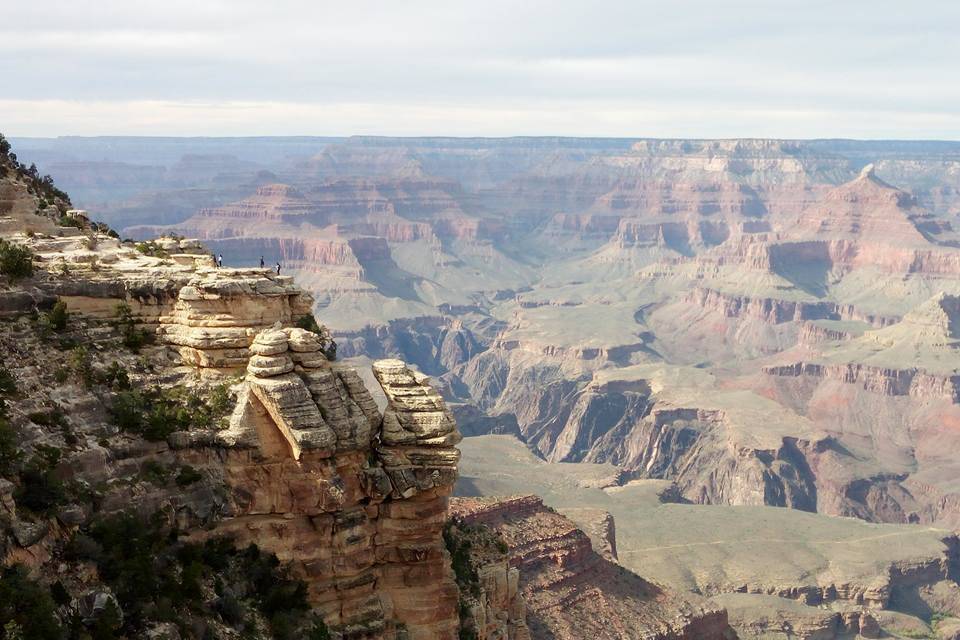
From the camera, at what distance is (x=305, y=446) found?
88.0 feet

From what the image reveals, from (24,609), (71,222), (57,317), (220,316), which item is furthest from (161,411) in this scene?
(71,222)

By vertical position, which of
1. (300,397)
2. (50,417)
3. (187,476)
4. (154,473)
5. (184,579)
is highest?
(300,397)

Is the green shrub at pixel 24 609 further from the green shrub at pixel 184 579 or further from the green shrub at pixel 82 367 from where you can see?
the green shrub at pixel 82 367

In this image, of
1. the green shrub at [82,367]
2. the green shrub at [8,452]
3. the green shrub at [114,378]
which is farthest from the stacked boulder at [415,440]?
the green shrub at [8,452]

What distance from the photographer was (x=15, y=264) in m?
29.0

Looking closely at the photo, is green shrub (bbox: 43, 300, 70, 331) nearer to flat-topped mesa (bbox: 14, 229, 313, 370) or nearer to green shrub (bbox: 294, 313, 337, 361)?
flat-topped mesa (bbox: 14, 229, 313, 370)

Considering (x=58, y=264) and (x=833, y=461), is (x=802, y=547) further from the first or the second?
(x=58, y=264)

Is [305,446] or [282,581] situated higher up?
[305,446]

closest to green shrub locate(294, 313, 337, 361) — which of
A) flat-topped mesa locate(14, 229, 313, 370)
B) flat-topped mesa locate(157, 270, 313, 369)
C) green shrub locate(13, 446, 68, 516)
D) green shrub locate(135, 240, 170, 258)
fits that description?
flat-topped mesa locate(14, 229, 313, 370)

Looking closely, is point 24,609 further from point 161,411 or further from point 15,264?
point 15,264

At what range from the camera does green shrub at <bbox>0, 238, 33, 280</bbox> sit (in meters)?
28.8

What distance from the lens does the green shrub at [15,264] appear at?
2883cm

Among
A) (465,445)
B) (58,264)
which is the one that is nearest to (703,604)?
(58,264)

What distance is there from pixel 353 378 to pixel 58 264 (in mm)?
8641
